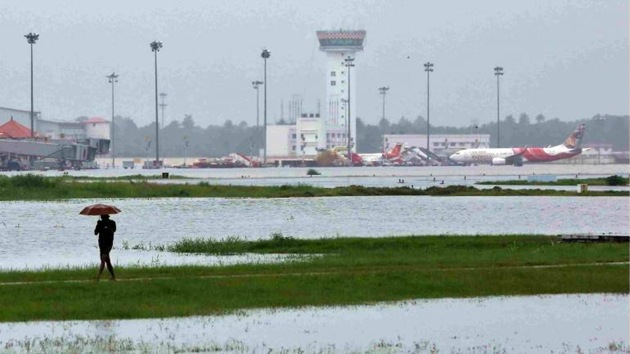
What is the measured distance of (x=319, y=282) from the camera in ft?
117

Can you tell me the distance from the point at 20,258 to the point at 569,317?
67.3 ft

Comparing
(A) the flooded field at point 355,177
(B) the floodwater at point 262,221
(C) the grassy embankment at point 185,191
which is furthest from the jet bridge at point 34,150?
(B) the floodwater at point 262,221

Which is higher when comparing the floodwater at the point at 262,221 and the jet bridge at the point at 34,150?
the jet bridge at the point at 34,150

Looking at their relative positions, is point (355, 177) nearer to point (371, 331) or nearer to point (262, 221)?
point (262, 221)

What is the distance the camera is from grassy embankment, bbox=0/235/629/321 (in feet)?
105

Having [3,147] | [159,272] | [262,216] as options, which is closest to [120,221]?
[262,216]

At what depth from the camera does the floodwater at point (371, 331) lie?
1039 inches

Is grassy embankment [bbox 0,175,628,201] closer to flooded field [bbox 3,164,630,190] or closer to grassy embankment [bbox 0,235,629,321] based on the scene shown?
flooded field [bbox 3,164,630,190]

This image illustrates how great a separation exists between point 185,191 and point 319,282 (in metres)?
60.9

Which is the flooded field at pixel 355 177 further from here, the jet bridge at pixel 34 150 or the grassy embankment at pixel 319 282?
the grassy embankment at pixel 319 282

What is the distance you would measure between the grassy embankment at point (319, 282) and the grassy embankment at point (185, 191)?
46.0 meters

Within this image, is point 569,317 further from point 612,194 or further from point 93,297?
point 612,194

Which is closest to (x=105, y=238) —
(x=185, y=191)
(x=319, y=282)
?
(x=319, y=282)

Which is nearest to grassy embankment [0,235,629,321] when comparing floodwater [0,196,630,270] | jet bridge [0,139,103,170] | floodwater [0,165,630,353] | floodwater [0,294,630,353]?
floodwater [0,165,630,353]
